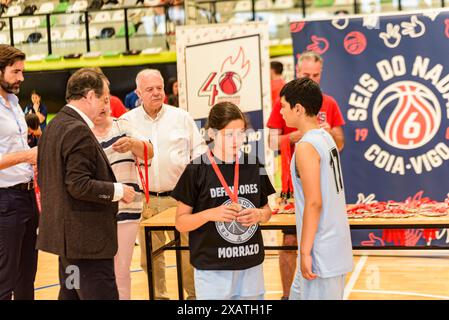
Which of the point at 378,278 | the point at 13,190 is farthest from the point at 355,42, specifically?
the point at 13,190

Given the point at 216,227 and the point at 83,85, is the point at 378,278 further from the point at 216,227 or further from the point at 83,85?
the point at 83,85

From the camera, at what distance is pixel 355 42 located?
6.81 metres

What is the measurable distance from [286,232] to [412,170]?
83.7 inches

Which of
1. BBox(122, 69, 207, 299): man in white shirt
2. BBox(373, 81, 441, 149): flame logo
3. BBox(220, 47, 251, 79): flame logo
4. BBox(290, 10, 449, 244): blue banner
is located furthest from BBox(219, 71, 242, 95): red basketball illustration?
BBox(122, 69, 207, 299): man in white shirt

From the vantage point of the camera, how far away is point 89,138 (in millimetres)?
3391

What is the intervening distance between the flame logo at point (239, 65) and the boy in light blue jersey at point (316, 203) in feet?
12.0

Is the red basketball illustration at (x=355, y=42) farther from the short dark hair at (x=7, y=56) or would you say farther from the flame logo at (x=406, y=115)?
the short dark hair at (x=7, y=56)

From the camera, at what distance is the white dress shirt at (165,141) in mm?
5148

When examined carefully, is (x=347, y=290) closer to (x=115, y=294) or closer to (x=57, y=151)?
(x=115, y=294)

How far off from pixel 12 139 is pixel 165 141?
1251 mm

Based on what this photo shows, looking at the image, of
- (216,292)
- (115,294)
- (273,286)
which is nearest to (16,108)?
(115,294)

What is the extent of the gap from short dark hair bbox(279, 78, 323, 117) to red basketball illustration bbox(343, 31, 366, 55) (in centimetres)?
357

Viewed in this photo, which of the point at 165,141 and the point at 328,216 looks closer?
the point at 328,216

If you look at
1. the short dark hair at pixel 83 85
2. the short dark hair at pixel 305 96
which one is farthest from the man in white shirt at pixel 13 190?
the short dark hair at pixel 305 96
